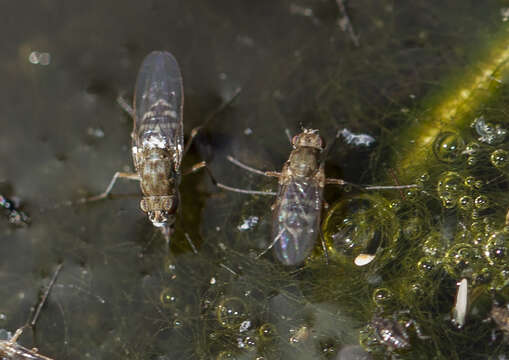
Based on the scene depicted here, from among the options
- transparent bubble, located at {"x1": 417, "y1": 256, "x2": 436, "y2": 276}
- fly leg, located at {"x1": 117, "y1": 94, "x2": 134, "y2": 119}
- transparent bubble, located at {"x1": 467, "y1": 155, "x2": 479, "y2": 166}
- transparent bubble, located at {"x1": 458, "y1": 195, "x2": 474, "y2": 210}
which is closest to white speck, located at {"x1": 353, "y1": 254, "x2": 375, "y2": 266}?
transparent bubble, located at {"x1": 417, "y1": 256, "x2": 436, "y2": 276}

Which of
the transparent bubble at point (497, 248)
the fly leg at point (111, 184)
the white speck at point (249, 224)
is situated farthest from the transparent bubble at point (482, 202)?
the fly leg at point (111, 184)

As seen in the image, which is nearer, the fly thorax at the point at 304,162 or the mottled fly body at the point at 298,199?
the mottled fly body at the point at 298,199

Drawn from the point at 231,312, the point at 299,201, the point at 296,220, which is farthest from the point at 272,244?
the point at 231,312

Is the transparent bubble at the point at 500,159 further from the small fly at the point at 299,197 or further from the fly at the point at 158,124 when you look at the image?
the fly at the point at 158,124

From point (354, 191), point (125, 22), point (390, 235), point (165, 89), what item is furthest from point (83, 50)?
point (390, 235)

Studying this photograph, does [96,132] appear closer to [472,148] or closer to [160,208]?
[160,208]
